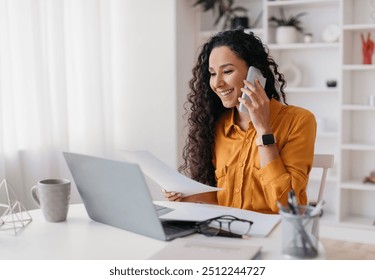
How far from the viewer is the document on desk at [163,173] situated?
4.55 ft

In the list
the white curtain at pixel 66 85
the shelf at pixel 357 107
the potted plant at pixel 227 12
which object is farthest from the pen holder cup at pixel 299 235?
the potted plant at pixel 227 12

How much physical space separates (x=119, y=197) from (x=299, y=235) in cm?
46

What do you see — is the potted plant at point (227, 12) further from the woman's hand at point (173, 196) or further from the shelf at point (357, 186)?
the woman's hand at point (173, 196)

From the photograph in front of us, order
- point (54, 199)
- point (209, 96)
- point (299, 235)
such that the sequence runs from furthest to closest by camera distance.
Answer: point (209, 96)
point (54, 199)
point (299, 235)

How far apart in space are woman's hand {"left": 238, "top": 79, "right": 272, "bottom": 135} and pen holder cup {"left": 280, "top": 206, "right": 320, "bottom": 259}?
661 millimetres

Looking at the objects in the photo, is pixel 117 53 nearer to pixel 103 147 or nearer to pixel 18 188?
pixel 103 147

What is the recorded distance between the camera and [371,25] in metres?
3.31

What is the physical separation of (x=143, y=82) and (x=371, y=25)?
5.49 ft

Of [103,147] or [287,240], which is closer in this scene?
[287,240]

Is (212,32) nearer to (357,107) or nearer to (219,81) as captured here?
(357,107)

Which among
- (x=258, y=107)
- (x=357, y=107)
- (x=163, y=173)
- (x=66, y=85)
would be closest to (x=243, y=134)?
(x=258, y=107)

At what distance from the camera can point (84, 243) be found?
121 centimetres

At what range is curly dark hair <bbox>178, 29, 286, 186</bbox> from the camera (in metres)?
1.85
